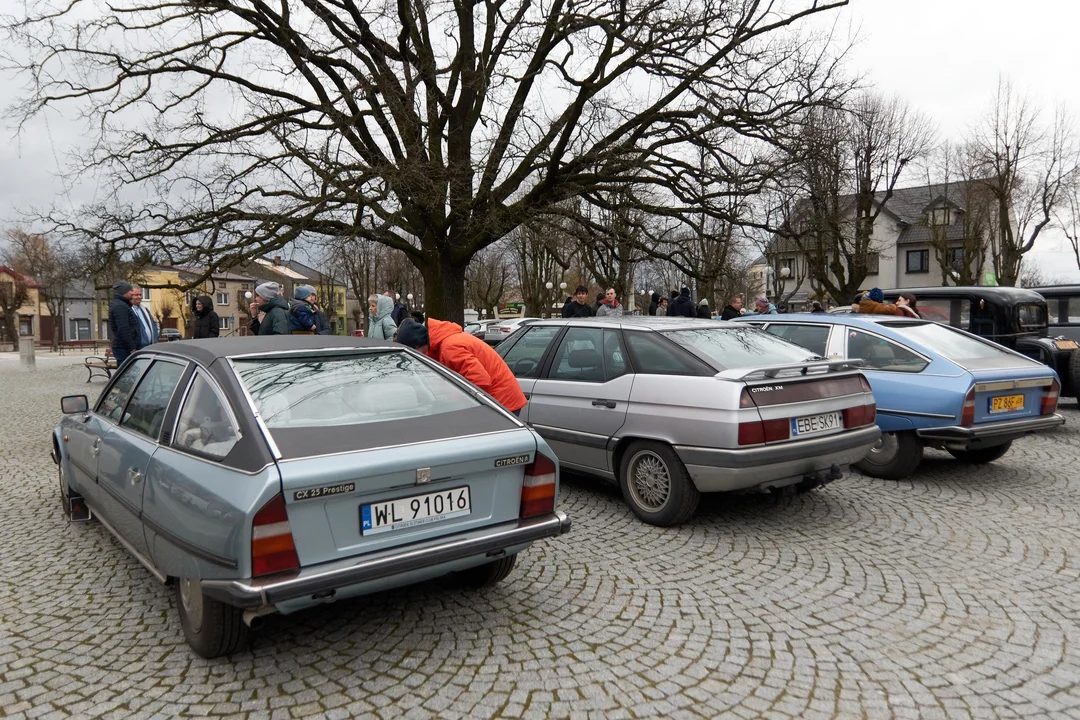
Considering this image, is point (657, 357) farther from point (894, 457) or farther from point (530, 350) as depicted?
point (894, 457)

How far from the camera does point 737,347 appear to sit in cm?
544

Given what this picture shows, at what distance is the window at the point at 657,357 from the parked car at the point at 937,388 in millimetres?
1688

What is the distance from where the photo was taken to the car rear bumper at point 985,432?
5836 millimetres

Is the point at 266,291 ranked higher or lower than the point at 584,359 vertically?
higher

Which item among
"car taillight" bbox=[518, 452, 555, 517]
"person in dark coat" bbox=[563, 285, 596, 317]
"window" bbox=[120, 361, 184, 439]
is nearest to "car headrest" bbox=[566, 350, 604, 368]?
"car taillight" bbox=[518, 452, 555, 517]

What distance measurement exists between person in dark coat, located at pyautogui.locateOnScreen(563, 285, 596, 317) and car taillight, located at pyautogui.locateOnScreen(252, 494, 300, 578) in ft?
29.7

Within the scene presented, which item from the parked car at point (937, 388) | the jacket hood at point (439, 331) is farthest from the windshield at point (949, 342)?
the jacket hood at point (439, 331)

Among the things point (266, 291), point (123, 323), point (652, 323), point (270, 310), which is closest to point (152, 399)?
point (652, 323)

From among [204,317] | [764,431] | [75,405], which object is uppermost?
[204,317]

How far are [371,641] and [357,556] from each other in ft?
2.22

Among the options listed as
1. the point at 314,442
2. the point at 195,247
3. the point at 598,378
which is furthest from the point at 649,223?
the point at 314,442

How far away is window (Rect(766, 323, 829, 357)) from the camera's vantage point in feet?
22.9

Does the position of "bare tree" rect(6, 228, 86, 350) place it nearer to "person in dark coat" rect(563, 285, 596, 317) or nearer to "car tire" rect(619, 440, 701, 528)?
"person in dark coat" rect(563, 285, 596, 317)

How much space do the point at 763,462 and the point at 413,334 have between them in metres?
2.45
